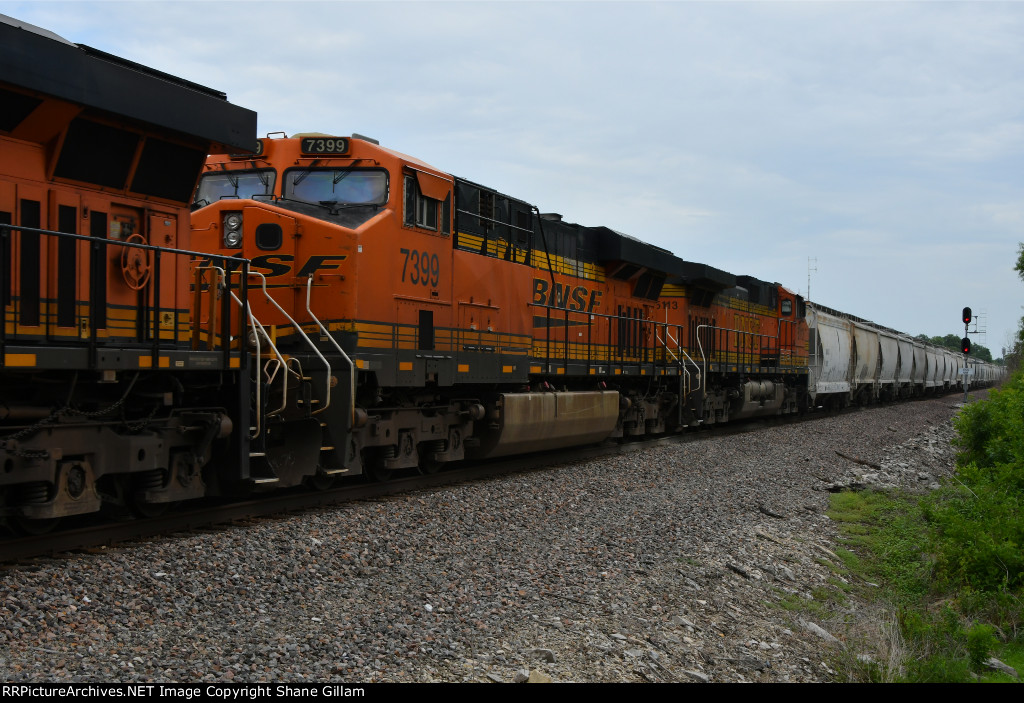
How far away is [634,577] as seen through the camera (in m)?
6.44

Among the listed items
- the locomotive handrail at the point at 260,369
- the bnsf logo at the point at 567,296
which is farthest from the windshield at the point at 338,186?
the bnsf logo at the point at 567,296

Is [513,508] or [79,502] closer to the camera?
[79,502]

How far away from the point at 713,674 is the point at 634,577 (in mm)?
1577

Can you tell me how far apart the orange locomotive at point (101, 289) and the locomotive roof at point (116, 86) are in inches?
0.4

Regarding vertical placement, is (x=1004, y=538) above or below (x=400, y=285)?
below

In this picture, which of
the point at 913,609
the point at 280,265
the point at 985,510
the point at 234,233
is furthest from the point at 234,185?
the point at 985,510

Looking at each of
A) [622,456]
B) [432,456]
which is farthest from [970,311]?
[432,456]

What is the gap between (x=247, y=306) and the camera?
699cm

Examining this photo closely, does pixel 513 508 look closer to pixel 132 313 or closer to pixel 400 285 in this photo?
pixel 400 285

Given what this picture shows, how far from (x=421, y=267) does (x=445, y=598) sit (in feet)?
16.1

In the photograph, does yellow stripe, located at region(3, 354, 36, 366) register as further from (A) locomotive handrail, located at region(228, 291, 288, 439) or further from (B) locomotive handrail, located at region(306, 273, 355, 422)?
(B) locomotive handrail, located at region(306, 273, 355, 422)

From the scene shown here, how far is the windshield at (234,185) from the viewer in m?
9.26

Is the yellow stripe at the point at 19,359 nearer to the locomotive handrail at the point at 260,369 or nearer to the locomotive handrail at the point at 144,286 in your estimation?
the locomotive handrail at the point at 144,286

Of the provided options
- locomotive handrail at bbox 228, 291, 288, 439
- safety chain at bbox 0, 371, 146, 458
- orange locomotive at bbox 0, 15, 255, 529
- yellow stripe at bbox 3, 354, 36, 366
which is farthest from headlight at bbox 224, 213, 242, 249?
yellow stripe at bbox 3, 354, 36, 366
